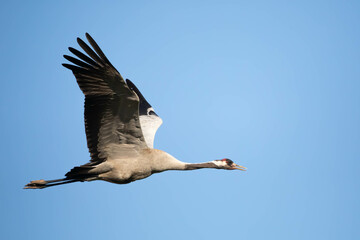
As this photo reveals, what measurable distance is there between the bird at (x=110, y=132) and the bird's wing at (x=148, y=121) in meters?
1.10

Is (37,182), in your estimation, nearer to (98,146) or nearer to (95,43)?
(98,146)

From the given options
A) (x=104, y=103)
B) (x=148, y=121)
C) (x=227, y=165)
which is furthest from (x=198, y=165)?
(x=104, y=103)

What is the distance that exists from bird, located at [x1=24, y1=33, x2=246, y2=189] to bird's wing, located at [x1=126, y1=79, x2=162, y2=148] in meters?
1.10

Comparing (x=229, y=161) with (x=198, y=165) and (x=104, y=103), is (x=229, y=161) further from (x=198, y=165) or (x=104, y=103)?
(x=104, y=103)

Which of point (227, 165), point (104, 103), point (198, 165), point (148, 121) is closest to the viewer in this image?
point (104, 103)

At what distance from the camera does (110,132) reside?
8.69m

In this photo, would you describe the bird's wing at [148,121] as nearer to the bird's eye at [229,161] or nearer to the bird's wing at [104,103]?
the bird's wing at [104,103]

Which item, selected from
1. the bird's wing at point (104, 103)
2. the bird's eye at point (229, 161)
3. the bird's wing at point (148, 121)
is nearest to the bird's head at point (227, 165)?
the bird's eye at point (229, 161)

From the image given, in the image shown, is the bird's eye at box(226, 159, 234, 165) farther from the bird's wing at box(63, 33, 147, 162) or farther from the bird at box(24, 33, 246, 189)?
the bird's wing at box(63, 33, 147, 162)

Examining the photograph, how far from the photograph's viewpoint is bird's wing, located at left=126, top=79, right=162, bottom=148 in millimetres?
10406

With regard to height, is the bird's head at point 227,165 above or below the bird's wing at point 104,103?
below

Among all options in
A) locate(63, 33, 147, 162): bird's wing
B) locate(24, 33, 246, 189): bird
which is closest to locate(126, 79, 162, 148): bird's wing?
locate(24, 33, 246, 189): bird

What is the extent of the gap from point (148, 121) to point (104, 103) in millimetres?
2980

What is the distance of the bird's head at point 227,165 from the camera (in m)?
9.81
